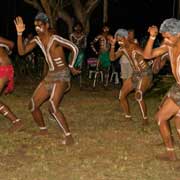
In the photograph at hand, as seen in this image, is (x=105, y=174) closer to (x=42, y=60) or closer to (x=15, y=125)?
(x=15, y=125)

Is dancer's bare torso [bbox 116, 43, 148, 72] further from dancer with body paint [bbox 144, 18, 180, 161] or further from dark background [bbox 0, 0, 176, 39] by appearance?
dark background [bbox 0, 0, 176, 39]

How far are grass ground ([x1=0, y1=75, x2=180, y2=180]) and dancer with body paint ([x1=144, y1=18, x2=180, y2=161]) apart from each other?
0.48 m

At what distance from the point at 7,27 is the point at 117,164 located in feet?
64.8

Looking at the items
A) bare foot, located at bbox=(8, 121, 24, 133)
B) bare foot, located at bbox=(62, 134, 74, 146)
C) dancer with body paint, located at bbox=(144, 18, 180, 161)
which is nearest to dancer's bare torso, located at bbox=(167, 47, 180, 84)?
dancer with body paint, located at bbox=(144, 18, 180, 161)

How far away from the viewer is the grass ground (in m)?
6.44

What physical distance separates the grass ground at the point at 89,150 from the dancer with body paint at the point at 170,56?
477 millimetres

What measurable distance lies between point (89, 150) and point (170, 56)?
1864 millimetres

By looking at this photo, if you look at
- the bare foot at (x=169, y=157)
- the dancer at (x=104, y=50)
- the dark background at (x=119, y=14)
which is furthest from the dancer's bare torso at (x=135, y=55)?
the dark background at (x=119, y=14)

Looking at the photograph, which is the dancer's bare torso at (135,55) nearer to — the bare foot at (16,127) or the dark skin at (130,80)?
the dark skin at (130,80)

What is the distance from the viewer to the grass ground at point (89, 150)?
644cm

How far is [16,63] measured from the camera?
17734 mm

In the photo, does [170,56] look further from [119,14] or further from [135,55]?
[119,14]

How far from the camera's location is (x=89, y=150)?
763 cm

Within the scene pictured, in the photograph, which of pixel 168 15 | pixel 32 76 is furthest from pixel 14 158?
pixel 168 15
